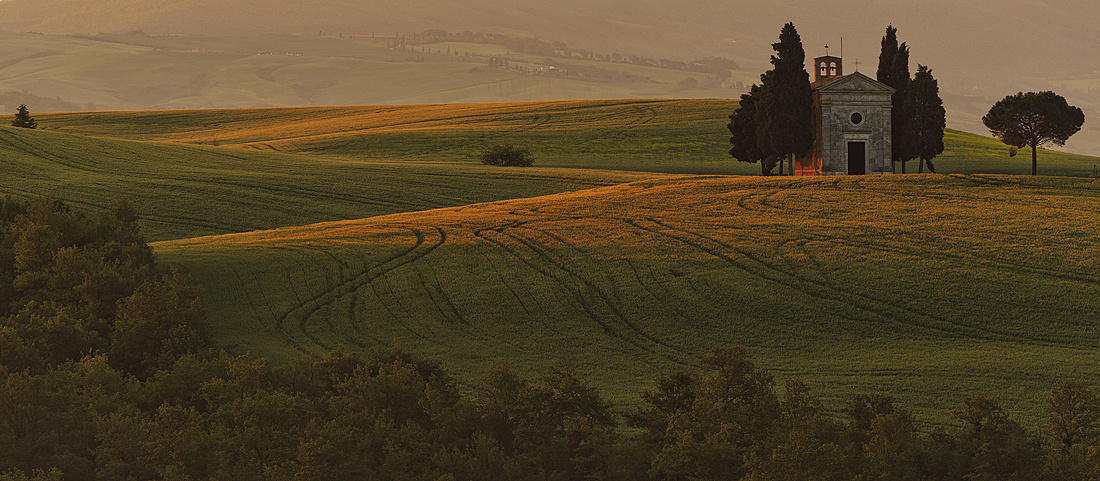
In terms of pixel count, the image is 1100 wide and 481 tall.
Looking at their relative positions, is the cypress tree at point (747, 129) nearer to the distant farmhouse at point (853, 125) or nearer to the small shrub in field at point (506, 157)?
the distant farmhouse at point (853, 125)

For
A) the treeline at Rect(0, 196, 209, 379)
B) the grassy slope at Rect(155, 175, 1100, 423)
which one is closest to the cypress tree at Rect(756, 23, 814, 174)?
the grassy slope at Rect(155, 175, 1100, 423)

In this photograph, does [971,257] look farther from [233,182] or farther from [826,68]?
[233,182]

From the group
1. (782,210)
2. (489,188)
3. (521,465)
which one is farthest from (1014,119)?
(521,465)

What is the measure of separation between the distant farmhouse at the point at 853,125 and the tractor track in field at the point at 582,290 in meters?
26.0

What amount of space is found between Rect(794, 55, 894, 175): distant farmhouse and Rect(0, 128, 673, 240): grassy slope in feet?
57.0

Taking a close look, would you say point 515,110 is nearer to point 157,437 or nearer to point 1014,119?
point 1014,119

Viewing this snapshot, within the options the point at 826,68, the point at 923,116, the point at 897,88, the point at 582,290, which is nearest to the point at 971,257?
the point at 582,290

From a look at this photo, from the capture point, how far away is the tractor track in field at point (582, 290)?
36.7 metres

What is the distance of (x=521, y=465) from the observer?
23.1 meters

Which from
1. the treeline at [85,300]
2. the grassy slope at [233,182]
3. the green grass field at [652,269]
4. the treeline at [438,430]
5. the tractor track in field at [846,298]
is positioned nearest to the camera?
the treeline at [438,430]

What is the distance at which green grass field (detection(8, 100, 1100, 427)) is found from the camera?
1374 inches

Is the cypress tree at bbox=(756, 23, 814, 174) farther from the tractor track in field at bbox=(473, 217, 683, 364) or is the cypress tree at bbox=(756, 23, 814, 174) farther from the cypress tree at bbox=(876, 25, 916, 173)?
the tractor track in field at bbox=(473, 217, 683, 364)

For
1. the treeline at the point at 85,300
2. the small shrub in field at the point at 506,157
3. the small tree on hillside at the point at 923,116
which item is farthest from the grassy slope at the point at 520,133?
the treeline at the point at 85,300

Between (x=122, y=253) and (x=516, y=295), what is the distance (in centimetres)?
1545
